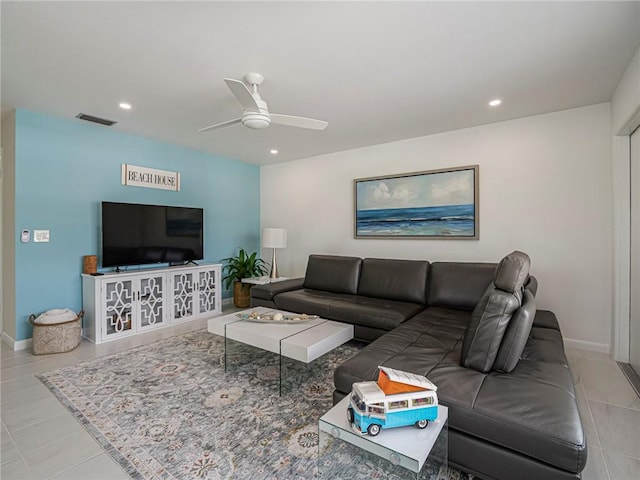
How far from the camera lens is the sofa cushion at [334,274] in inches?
158

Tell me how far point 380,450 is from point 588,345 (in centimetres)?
313

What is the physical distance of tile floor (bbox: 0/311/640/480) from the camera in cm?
158

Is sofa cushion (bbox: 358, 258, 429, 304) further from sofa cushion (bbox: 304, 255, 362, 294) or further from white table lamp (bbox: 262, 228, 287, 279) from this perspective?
white table lamp (bbox: 262, 228, 287, 279)

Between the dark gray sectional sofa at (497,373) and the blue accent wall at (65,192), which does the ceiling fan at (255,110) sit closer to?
the dark gray sectional sofa at (497,373)

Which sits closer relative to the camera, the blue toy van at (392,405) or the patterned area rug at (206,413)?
the blue toy van at (392,405)

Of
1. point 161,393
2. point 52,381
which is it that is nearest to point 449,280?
point 161,393

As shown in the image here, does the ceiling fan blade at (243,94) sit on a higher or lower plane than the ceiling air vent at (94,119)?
lower

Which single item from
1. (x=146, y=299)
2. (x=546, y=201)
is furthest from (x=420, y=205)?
(x=146, y=299)

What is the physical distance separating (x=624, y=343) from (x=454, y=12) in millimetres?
3136

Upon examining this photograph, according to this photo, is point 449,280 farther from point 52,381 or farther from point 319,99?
point 52,381

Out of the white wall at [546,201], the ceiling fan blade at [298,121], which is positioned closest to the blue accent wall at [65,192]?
the ceiling fan blade at [298,121]

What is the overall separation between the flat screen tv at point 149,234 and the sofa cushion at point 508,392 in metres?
3.20

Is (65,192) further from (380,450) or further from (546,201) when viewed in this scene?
(546,201)

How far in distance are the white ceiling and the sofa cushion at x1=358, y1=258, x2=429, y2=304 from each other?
1.66m
